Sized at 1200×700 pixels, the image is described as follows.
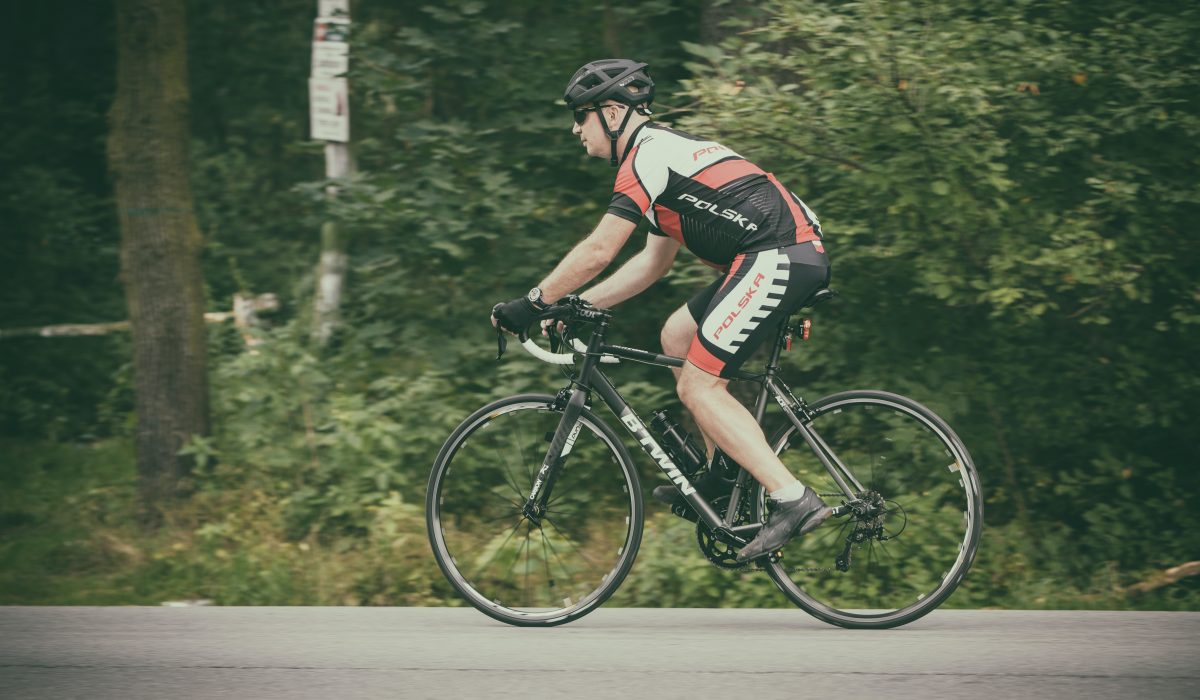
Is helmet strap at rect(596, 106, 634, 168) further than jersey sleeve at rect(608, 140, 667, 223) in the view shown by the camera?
Yes

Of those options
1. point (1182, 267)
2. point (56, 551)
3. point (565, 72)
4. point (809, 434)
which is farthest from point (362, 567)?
point (1182, 267)

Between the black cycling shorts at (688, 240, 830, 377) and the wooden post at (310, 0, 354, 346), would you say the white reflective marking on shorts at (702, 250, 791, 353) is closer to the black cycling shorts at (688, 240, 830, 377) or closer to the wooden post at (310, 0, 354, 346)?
the black cycling shorts at (688, 240, 830, 377)

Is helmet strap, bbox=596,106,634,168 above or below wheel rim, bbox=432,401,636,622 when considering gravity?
above

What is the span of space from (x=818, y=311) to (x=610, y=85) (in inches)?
114

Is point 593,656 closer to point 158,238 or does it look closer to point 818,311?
point 818,311

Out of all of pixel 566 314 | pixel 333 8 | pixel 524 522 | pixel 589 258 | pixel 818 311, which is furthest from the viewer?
pixel 333 8

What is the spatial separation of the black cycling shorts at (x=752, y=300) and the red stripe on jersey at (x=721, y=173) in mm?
308

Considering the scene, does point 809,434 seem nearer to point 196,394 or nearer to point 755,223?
point 755,223

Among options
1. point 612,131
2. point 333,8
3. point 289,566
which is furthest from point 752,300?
point 333,8

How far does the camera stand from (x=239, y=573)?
671 centimetres

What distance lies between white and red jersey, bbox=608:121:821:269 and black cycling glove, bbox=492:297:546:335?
50 cm

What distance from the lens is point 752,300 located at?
182 inches

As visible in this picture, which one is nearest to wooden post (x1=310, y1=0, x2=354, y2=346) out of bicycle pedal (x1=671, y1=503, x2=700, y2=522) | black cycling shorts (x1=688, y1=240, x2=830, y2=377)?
bicycle pedal (x1=671, y1=503, x2=700, y2=522)

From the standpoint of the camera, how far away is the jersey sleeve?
180 inches
